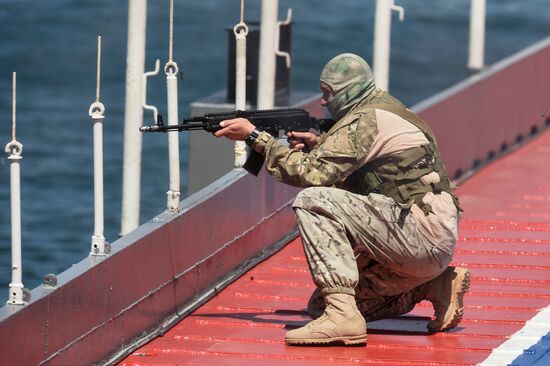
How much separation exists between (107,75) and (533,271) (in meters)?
31.6

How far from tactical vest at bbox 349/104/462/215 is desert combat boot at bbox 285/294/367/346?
0.57 m

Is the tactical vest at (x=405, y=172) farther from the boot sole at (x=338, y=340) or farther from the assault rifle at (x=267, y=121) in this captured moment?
the boot sole at (x=338, y=340)

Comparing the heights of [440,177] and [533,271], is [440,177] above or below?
above

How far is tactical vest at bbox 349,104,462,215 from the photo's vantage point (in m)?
9.12

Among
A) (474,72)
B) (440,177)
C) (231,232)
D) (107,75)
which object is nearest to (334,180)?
(440,177)

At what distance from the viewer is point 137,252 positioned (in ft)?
31.1

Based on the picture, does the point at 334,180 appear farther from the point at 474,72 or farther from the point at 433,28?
the point at 433,28

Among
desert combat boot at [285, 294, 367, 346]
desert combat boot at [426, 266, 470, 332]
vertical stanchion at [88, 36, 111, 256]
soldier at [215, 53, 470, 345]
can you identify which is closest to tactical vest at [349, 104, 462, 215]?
soldier at [215, 53, 470, 345]

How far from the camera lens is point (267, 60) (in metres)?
13.1

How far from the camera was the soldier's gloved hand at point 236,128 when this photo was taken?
9.22 m

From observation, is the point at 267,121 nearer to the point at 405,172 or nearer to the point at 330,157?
the point at 330,157

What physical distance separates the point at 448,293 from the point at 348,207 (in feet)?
2.38

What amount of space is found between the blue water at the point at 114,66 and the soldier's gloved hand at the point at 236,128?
17844mm

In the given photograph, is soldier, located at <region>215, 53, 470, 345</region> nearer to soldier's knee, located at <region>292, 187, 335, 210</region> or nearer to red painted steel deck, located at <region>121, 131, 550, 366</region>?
soldier's knee, located at <region>292, 187, 335, 210</region>
